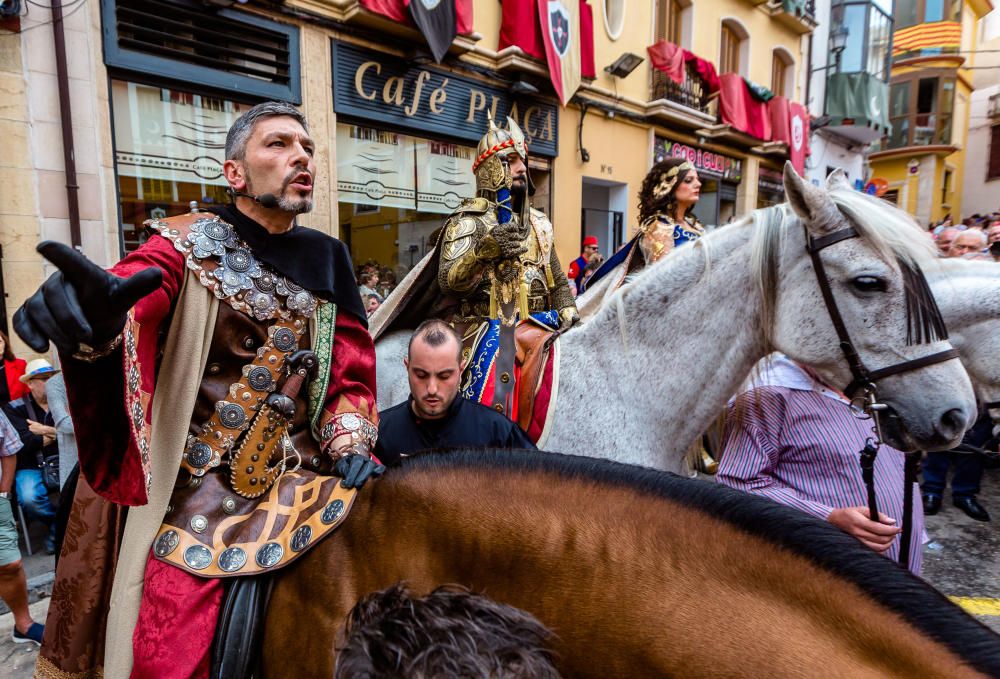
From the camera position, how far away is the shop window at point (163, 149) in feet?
20.6

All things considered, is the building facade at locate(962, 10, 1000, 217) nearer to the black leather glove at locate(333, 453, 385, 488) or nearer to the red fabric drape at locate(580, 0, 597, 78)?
the red fabric drape at locate(580, 0, 597, 78)

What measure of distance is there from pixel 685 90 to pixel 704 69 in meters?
0.60

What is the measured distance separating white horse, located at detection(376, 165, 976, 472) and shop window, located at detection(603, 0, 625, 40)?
10.5 metres

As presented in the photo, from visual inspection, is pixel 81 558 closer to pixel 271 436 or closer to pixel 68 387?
pixel 271 436

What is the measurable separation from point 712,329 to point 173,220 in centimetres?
203

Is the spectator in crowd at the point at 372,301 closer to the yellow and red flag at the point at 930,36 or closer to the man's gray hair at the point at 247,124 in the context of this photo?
the man's gray hair at the point at 247,124

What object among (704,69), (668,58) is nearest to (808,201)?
(668,58)

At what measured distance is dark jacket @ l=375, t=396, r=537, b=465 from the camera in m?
2.39

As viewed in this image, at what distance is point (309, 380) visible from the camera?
1727 mm

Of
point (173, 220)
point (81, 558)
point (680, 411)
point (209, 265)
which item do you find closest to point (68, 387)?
point (209, 265)

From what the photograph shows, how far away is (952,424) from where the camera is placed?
76.0 inches

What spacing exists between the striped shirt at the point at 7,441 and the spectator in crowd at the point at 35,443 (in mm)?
618

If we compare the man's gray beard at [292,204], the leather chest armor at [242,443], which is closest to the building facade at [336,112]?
the man's gray beard at [292,204]

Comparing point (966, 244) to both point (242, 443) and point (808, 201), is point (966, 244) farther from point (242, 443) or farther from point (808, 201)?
point (242, 443)
